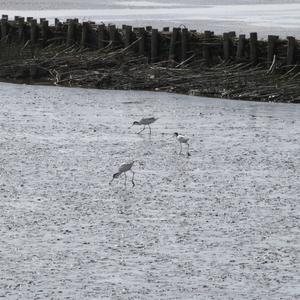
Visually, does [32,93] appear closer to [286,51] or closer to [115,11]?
[286,51]

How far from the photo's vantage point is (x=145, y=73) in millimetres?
34125

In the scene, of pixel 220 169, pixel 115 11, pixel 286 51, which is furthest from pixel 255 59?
pixel 115 11

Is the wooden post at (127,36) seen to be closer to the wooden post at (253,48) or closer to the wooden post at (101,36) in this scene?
the wooden post at (101,36)

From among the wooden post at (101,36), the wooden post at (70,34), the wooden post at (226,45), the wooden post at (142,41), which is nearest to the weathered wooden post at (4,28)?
the wooden post at (70,34)

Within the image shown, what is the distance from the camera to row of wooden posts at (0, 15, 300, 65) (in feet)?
110

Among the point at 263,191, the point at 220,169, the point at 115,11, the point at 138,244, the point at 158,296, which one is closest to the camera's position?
the point at 158,296

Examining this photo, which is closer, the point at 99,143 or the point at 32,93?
the point at 99,143

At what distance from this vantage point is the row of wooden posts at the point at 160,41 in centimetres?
3350

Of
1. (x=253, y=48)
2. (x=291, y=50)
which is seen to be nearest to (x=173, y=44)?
(x=253, y=48)

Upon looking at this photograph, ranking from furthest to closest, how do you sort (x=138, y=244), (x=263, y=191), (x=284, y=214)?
(x=263, y=191)
(x=284, y=214)
(x=138, y=244)

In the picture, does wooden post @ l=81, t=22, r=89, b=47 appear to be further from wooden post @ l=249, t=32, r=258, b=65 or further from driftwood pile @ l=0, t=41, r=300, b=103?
wooden post @ l=249, t=32, r=258, b=65

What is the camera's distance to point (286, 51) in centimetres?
3325

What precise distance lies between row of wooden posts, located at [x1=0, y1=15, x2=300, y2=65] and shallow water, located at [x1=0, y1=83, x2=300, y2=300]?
4.59 meters

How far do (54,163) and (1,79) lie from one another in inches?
587
